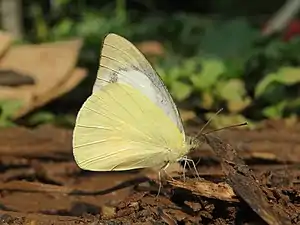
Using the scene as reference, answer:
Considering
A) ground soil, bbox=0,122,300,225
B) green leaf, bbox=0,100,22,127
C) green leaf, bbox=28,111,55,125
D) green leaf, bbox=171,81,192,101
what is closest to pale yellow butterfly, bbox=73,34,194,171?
ground soil, bbox=0,122,300,225

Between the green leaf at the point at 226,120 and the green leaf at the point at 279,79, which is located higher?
the green leaf at the point at 279,79

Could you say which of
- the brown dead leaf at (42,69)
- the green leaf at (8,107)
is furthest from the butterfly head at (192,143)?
the brown dead leaf at (42,69)

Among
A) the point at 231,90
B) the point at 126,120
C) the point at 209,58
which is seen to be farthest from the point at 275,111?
the point at 126,120

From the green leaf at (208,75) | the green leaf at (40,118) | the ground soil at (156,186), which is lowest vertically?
the green leaf at (40,118)

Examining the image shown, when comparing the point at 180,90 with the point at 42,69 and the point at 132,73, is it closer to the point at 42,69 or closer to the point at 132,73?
the point at 42,69

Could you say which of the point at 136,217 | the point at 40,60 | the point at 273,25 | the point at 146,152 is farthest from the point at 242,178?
the point at 273,25

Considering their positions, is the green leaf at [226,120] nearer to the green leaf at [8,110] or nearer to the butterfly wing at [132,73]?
the green leaf at [8,110]
